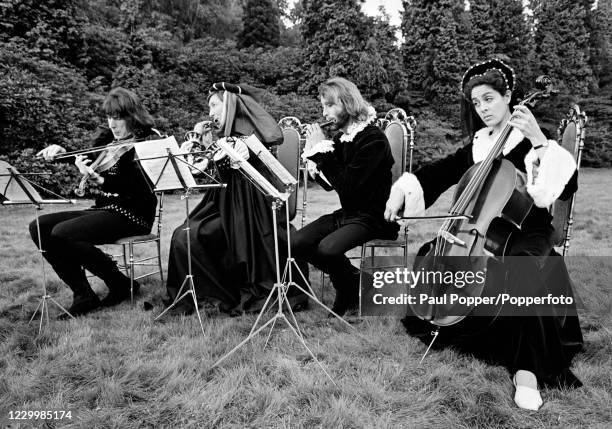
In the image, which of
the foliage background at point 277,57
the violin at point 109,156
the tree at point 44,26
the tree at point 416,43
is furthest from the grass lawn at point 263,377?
the tree at point 416,43

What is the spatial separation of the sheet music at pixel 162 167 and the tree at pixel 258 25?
1472 centimetres

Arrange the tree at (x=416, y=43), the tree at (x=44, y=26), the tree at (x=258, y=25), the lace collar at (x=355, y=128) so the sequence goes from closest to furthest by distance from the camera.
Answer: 1. the lace collar at (x=355, y=128)
2. the tree at (x=44, y=26)
3. the tree at (x=416, y=43)
4. the tree at (x=258, y=25)

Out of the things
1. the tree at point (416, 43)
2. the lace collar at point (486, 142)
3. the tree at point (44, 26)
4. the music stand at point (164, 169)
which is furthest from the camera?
the tree at point (416, 43)

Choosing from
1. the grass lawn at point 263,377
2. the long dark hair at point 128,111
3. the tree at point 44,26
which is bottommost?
the grass lawn at point 263,377

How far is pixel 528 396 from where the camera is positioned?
1978mm

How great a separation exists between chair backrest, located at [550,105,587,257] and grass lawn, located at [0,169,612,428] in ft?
2.00

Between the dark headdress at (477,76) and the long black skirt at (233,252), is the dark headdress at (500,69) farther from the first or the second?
the long black skirt at (233,252)

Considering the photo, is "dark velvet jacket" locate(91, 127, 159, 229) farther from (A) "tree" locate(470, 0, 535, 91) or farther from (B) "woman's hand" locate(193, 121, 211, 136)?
(A) "tree" locate(470, 0, 535, 91)

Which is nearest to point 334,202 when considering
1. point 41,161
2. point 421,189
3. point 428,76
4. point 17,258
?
point 41,161

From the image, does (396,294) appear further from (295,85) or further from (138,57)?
(295,85)

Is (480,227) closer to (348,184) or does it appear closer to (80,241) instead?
(348,184)

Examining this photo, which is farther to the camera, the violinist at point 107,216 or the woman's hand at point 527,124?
the violinist at point 107,216

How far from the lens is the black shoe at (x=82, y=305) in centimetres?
317

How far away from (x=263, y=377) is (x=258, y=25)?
Answer: 16.6 m
